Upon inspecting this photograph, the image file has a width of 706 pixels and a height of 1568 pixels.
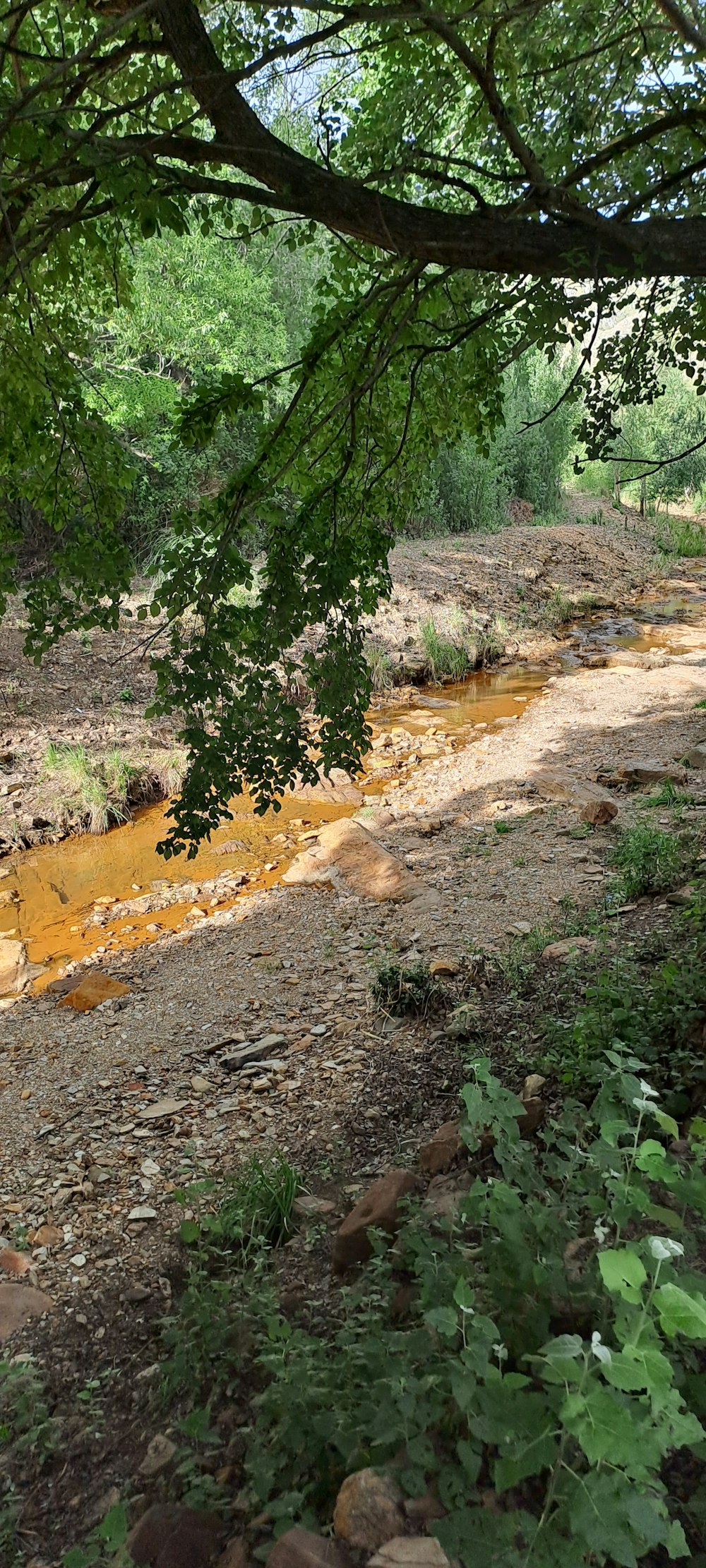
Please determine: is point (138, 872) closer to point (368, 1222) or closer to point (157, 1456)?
point (368, 1222)

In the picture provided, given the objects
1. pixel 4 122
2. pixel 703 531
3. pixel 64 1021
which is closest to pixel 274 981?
pixel 64 1021

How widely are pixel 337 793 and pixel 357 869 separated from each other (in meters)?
2.18

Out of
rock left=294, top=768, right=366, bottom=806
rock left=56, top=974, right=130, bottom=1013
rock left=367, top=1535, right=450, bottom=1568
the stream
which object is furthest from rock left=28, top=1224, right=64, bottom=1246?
rock left=294, top=768, right=366, bottom=806

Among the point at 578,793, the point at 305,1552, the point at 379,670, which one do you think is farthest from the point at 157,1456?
the point at 379,670

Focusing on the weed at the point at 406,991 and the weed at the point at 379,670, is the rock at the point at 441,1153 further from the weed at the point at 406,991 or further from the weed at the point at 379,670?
the weed at the point at 379,670

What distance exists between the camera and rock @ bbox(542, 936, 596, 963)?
170 inches

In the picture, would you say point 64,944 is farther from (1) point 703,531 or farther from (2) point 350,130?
(1) point 703,531

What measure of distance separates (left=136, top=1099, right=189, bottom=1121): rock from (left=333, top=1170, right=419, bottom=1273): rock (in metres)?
1.38

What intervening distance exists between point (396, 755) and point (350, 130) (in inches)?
227

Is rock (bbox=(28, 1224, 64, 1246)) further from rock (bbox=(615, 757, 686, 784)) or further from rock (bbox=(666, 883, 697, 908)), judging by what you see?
rock (bbox=(615, 757, 686, 784))

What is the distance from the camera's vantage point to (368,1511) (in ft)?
5.21

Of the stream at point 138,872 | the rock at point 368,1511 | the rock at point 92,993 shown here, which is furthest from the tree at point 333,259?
the rock at point 92,993

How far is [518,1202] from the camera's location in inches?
75.1

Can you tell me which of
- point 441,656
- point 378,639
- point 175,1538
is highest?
point 378,639
